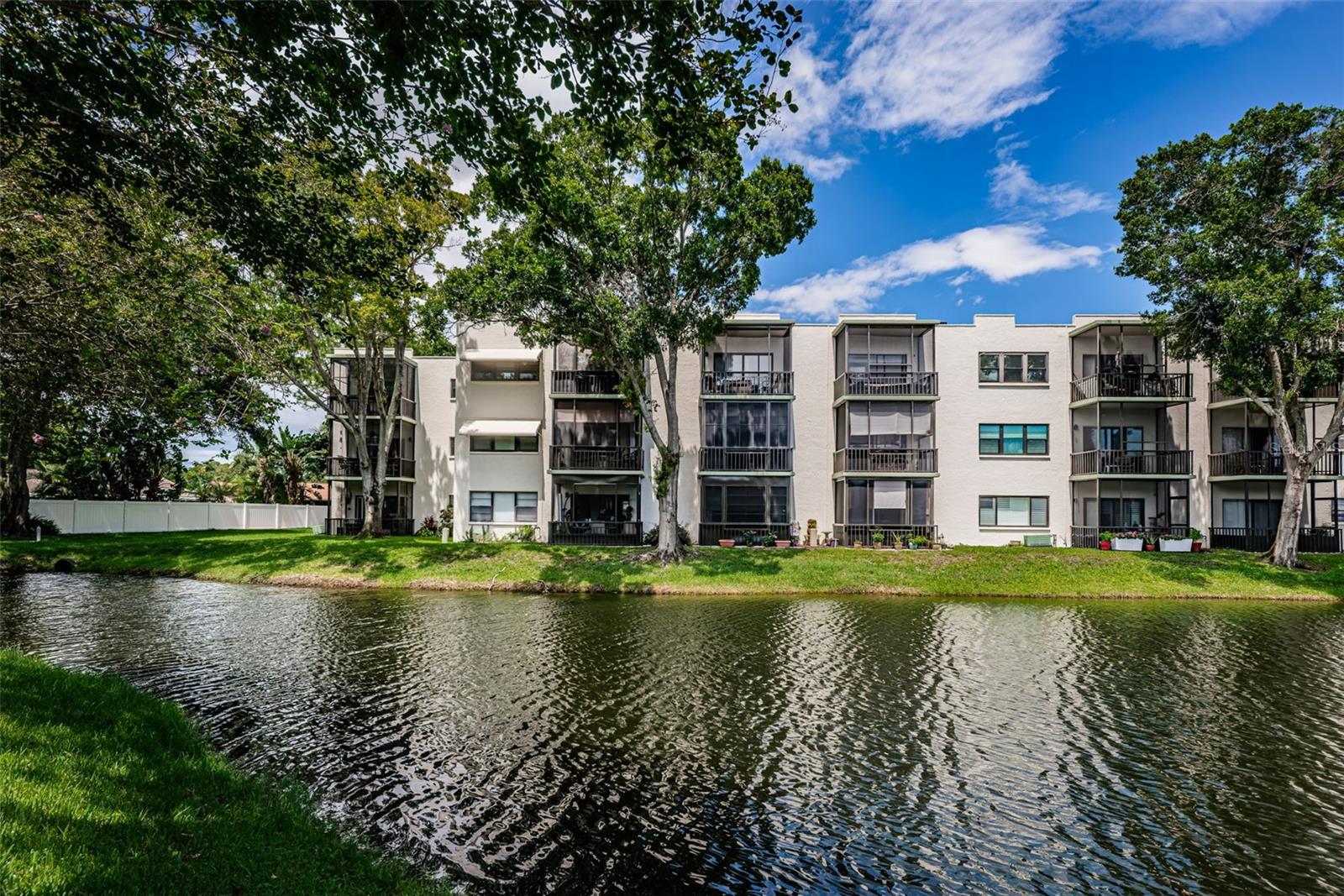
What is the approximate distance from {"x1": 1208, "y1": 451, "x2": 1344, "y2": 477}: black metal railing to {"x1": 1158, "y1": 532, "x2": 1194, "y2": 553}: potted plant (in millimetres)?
4679

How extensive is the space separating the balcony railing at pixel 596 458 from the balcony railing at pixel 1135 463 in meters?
21.0

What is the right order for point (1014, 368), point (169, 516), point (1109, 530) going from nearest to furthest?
point (1109, 530) < point (1014, 368) < point (169, 516)

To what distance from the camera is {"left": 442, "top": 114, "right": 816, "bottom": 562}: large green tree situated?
20500 mm

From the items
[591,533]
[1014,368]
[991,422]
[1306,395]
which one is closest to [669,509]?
[591,533]

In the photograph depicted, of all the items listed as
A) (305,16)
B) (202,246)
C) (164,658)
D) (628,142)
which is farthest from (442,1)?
(164,658)

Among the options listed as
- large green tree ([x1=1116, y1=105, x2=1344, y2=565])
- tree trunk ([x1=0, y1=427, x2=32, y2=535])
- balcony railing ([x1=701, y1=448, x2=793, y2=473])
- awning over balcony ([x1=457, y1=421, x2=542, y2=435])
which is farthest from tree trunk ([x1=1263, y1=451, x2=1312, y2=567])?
tree trunk ([x1=0, y1=427, x2=32, y2=535])

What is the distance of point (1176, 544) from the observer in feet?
90.0

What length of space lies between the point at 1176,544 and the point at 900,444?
1254 cm

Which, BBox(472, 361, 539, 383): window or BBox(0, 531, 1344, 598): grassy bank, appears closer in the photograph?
BBox(0, 531, 1344, 598): grassy bank

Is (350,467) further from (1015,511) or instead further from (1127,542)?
(1127,542)

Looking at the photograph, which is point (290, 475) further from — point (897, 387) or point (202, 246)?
point (897, 387)

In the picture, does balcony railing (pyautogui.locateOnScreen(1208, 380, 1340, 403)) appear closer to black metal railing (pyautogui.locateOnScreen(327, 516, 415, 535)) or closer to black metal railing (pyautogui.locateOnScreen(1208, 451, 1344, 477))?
black metal railing (pyautogui.locateOnScreen(1208, 451, 1344, 477))

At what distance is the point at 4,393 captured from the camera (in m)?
20.9

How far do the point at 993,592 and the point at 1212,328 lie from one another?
1457 cm
